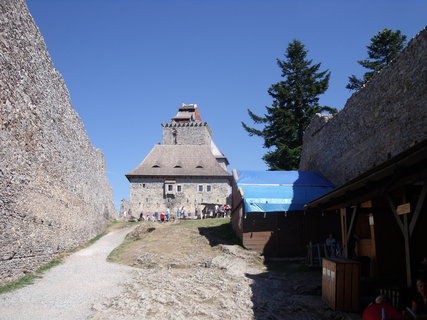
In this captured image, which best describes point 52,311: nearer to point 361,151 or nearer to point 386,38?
point 361,151

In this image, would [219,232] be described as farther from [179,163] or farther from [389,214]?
[179,163]

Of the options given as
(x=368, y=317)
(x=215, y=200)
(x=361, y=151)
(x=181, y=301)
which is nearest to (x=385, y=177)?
(x=368, y=317)

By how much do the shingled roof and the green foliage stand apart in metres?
16.8

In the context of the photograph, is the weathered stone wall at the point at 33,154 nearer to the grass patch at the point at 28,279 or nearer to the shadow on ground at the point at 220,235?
the grass patch at the point at 28,279

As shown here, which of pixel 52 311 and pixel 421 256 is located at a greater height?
pixel 421 256

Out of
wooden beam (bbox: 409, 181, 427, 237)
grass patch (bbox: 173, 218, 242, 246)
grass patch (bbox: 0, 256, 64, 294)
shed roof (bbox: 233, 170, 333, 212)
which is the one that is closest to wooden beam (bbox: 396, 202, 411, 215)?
wooden beam (bbox: 409, 181, 427, 237)

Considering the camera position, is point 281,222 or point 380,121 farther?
point 281,222

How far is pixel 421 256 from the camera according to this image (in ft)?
30.1

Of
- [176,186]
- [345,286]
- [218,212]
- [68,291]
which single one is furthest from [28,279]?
[176,186]

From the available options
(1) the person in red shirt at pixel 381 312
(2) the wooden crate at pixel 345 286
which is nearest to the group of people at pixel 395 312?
(1) the person in red shirt at pixel 381 312

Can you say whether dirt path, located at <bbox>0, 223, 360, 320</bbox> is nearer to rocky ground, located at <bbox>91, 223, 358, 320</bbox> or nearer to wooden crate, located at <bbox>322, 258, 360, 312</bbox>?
rocky ground, located at <bbox>91, 223, 358, 320</bbox>

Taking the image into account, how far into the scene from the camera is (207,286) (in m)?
10.7

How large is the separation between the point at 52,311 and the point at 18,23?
8.58 m

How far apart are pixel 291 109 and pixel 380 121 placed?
52.6 ft
